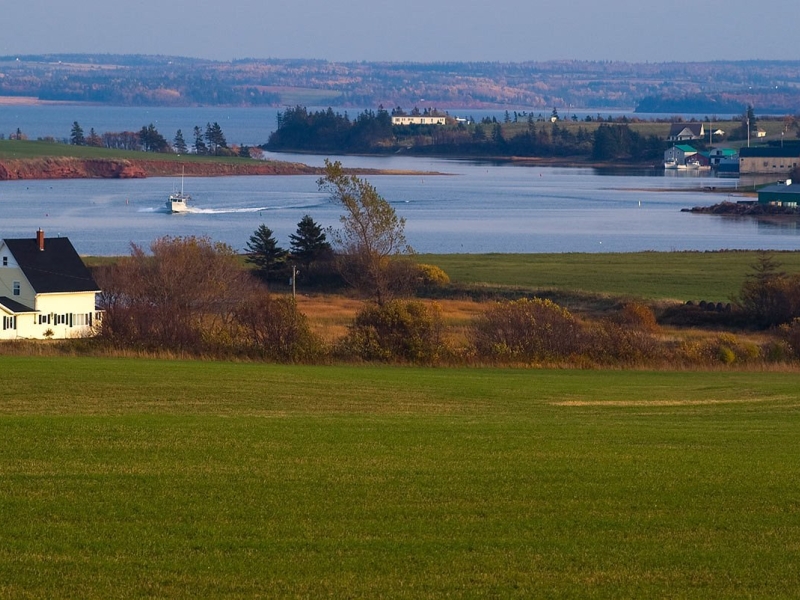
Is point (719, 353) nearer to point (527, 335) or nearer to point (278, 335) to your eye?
point (527, 335)

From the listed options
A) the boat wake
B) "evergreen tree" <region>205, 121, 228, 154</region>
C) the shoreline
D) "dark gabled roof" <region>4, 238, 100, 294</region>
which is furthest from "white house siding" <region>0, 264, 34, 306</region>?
"evergreen tree" <region>205, 121, 228, 154</region>

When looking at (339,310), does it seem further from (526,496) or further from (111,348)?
(526,496)

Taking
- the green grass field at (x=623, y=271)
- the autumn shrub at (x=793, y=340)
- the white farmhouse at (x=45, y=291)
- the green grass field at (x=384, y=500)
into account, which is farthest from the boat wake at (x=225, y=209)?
the green grass field at (x=384, y=500)

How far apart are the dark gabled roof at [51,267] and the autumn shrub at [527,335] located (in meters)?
13.9

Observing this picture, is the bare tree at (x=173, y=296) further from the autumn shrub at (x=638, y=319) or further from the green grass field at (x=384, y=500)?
the autumn shrub at (x=638, y=319)

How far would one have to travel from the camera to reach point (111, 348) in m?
24.3

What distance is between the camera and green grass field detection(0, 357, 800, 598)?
295 inches

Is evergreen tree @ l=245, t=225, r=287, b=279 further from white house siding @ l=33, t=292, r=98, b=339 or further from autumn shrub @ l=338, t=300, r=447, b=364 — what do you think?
autumn shrub @ l=338, t=300, r=447, b=364

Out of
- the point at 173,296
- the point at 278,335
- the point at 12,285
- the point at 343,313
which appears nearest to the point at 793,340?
the point at 278,335

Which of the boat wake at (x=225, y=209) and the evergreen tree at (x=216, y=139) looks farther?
the evergreen tree at (x=216, y=139)

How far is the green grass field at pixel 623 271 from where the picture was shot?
46688 mm

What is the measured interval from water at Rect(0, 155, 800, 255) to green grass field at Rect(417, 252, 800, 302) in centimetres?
661

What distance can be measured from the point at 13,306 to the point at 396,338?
46.3 ft

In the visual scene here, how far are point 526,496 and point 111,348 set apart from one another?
637 inches
